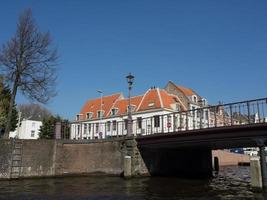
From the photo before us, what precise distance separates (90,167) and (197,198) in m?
13.6

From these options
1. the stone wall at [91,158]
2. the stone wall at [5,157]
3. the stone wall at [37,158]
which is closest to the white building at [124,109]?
the stone wall at [91,158]

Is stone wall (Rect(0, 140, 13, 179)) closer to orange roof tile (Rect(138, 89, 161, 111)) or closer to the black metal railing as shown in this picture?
the black metal railing

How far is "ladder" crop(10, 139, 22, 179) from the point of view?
82.0 ft

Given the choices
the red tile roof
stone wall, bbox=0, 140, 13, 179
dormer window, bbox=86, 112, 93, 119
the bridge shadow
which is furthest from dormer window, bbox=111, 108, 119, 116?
stone wall, bbox=0, 140, 13, 179

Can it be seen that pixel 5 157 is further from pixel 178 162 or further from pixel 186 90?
pixel 186 90

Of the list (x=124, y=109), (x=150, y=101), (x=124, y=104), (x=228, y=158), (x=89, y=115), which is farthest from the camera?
(x=89, y=115)

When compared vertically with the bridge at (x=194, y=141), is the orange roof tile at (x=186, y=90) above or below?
above

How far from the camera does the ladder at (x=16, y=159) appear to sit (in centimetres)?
2501

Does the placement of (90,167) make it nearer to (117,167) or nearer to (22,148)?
(117,167)

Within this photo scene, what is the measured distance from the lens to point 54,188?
19625 mm

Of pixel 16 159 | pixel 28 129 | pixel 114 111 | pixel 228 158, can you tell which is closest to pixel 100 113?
pixel 114 111

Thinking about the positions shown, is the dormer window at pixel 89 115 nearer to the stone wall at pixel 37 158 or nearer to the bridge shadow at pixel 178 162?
the bridge shadow at pixel 178 162

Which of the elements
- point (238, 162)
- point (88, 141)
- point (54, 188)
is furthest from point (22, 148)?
point (238, 162)

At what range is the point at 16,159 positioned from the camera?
25266 millimetres
